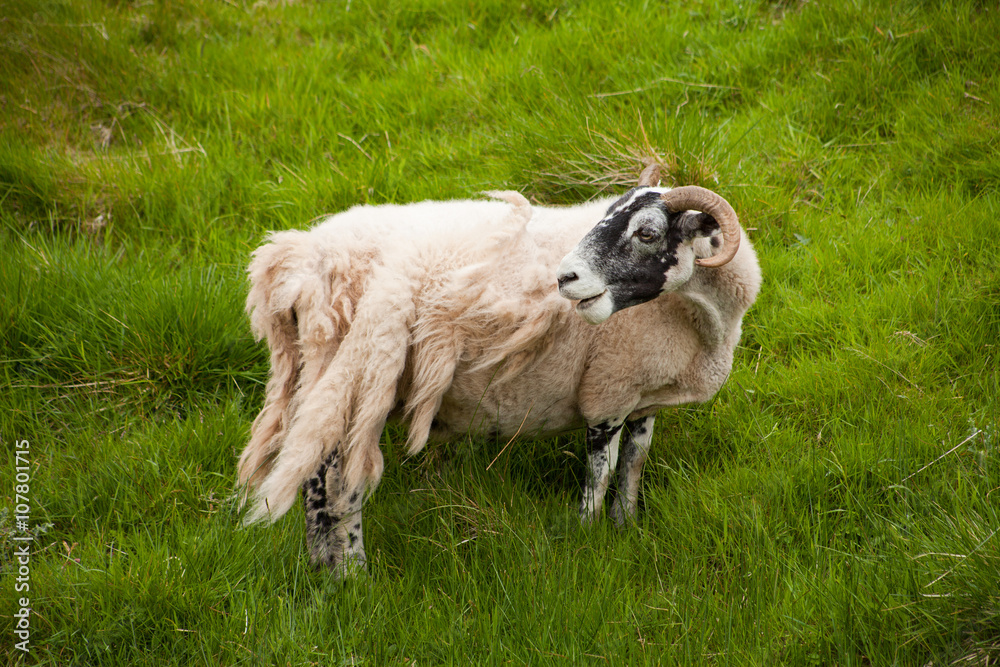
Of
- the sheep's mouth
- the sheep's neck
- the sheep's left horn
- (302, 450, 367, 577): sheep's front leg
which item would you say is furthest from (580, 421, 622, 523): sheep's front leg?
(302, 450, 367, 577): sheep's front leg

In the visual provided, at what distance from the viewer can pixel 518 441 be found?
12.6 ft

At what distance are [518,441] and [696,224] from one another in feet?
4.86

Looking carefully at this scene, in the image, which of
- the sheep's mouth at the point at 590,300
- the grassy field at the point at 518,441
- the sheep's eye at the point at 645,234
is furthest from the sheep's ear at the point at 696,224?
the grassy field at the point at 518,441

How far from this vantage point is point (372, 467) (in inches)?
123

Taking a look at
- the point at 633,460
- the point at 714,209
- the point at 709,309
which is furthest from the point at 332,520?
the point at 714,209

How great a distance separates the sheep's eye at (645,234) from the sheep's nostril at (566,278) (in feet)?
1.12

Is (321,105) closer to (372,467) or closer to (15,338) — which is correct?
(15,338)

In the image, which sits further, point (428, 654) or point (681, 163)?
point (681, 163)

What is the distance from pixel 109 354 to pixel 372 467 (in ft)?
6.58

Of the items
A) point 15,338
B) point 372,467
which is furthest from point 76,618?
point 15,338

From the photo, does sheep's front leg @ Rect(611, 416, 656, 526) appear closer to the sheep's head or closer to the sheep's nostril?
the sheep's head

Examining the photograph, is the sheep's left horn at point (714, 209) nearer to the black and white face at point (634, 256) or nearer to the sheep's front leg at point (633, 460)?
the black and white face at point (634, 256)

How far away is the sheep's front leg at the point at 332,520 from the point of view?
10.2ft

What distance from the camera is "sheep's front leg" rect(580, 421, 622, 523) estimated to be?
358 centimetres
